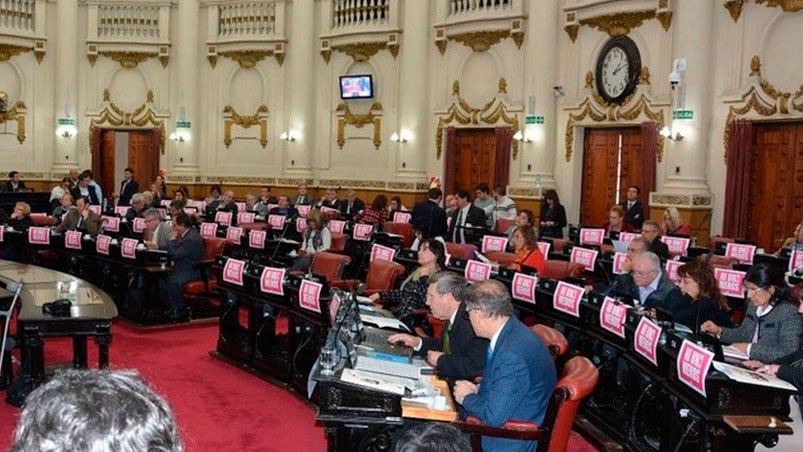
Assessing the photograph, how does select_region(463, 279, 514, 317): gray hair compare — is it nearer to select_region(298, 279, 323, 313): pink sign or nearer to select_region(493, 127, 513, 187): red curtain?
select_region(298, 279, 323, 313): pink sign

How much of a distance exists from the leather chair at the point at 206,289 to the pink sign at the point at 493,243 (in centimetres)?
311

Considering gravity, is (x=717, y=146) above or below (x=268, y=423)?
above

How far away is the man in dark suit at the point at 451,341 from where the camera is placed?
15.2ft

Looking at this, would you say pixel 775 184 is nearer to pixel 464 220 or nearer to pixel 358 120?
pixel 464 220

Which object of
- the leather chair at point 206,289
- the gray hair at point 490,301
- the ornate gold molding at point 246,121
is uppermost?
the ornate gold molding at point 246,121

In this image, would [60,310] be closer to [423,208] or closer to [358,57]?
[423,208]

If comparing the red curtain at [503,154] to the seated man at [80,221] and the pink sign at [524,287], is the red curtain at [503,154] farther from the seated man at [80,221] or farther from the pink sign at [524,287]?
the pink sign at [524,287]

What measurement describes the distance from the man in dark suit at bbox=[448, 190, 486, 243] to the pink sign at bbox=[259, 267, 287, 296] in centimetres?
502

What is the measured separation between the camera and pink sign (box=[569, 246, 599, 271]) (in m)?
8.88

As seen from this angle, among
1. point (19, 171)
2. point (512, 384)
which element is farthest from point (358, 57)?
point (512, 384)

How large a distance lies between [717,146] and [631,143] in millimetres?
1727

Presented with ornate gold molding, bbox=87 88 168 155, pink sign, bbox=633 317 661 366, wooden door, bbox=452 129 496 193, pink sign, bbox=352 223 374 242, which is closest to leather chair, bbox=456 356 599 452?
pink sign, bbox=633 317 661 366

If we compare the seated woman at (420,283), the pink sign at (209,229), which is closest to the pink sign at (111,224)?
the pink sign at (209,229)

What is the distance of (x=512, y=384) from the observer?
396cm
